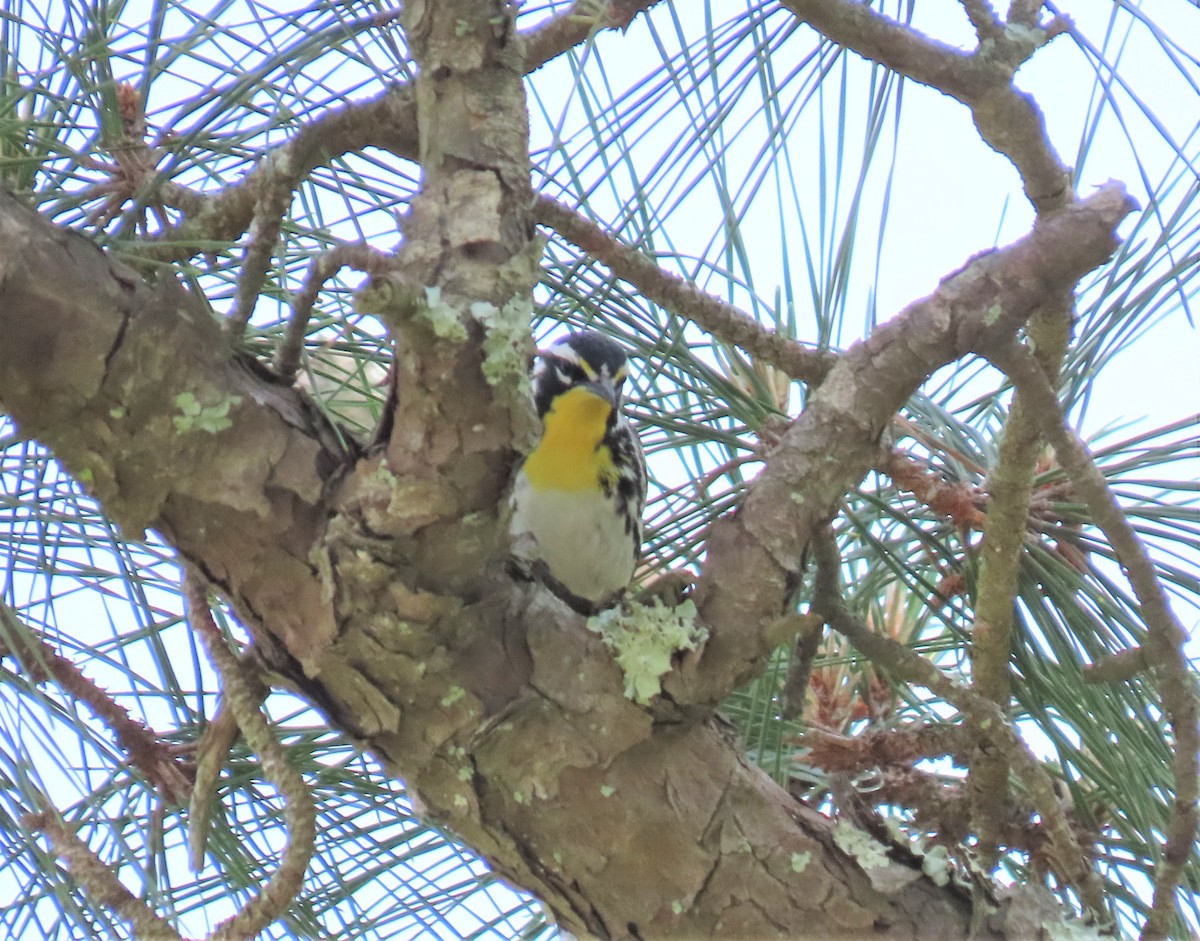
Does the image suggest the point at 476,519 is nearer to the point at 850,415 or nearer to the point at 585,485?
the point at 850,415

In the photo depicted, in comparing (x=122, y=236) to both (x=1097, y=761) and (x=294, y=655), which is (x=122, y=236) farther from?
(x=1097, y=761)

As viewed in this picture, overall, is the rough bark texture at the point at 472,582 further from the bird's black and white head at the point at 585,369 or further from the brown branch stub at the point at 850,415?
the bird's black and white head at the point at 585,369

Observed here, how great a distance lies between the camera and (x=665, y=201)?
917mm

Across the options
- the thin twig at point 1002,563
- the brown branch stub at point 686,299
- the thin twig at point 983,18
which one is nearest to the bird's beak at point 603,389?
the brown branch stub at point 686,299

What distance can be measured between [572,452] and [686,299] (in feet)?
1.33

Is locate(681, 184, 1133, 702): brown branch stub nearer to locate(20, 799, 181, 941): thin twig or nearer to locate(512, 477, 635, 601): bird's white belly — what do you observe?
locate(20, 799, 181, 941): thin twig

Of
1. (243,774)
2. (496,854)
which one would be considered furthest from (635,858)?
(243,774)

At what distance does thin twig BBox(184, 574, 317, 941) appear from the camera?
2.37 feet

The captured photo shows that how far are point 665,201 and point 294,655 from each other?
422 millimetres

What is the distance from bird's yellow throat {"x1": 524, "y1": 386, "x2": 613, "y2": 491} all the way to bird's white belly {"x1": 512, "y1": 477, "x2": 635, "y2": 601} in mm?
11

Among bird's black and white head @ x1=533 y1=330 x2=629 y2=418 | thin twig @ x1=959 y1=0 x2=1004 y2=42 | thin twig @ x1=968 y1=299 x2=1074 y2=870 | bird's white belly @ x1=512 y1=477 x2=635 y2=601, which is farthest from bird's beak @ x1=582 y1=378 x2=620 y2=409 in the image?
thin twig @ x1=959 y1=0 x2=1004 y2=42

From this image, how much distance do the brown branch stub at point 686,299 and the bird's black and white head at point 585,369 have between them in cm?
22

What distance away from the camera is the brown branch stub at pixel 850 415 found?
2.31 ft

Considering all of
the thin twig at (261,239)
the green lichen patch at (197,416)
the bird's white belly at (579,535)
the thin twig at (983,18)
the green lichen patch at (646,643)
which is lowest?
the green lichen patch at (646,643)
